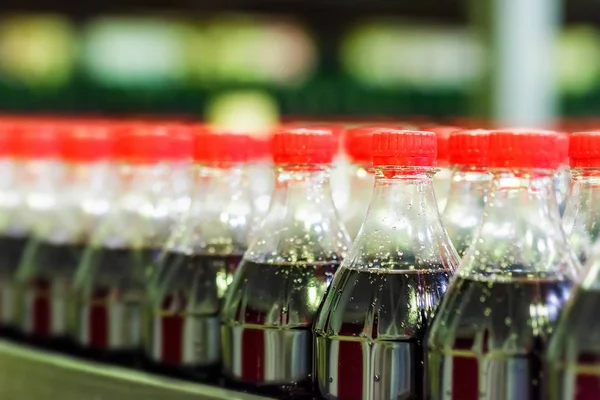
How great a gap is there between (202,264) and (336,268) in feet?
0.69

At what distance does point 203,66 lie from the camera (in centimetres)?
459

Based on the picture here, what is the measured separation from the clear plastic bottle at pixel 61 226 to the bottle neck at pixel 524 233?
0.79 meters

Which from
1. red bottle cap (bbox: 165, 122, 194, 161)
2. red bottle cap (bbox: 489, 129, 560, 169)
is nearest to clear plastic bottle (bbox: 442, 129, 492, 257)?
red bottle cap (bbox: 489, 129, 560, 169)

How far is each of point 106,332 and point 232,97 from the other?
3105 millimetres

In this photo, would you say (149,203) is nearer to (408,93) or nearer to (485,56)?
(485,56)

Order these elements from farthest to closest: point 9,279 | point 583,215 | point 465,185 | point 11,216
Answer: point 11,216 < point 9,279 < point 465,185 < point 583,215

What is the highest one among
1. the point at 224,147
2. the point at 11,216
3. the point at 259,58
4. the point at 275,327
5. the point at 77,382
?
the point at 259,58

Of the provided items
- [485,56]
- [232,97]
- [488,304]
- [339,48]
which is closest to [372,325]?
[488,304]

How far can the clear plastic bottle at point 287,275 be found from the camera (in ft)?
3.74

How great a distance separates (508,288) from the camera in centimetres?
97

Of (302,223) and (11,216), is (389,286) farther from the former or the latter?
(11,216)

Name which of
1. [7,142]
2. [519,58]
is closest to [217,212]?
[7,142]

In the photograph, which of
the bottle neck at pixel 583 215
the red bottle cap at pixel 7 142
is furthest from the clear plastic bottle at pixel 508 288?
the red bottle cap at pixel 7 142

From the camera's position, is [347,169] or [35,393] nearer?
[35,393]
